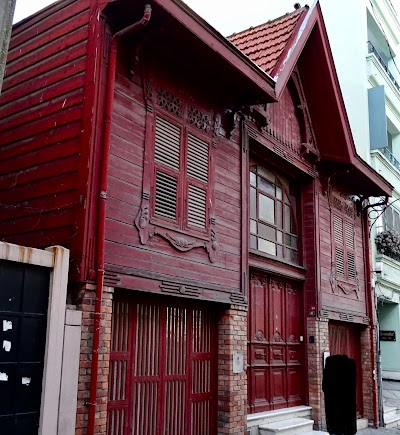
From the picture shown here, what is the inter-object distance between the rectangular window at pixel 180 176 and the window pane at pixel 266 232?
2.37m

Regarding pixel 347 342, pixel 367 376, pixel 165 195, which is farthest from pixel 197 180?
pixel 367 376

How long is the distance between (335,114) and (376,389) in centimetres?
674

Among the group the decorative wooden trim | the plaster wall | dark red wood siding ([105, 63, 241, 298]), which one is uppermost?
the plaster wall

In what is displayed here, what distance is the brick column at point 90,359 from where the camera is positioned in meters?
6.16

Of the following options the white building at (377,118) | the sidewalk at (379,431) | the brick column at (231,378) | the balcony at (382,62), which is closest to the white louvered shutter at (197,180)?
the brick column at (231,378)

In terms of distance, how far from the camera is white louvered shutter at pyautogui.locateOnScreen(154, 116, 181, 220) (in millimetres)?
7746

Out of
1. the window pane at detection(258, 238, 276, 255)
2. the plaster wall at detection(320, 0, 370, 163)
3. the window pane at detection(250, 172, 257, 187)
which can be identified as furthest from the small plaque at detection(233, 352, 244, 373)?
the plaster wall at detection(320, 0, 370, 163)

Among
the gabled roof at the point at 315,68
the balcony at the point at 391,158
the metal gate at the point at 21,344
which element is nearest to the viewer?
the metal gate at the point at 21,344

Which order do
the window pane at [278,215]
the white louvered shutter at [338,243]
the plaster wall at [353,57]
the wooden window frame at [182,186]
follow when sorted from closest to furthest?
the wooden window frame at [182,186] → the window pane at [278,215] → the white louvered shutter at [338,243] → the plaster wall at [353,57]

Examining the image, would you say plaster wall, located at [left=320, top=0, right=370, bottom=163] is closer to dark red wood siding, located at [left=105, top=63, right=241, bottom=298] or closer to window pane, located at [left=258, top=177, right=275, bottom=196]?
window pane, located at [left=258, top=177, right=275, bottom=196]

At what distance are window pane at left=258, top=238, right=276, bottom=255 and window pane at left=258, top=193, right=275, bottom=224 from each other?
1.45 ft

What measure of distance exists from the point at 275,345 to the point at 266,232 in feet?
7.11

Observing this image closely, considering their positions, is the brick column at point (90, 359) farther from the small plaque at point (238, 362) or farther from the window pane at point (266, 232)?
the window pane at point (266, 232)

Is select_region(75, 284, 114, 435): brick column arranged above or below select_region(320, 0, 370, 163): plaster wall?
below
